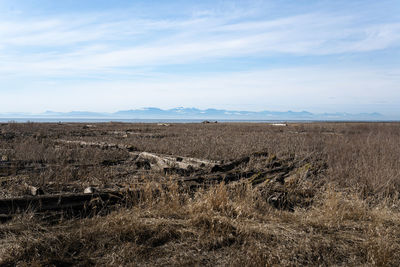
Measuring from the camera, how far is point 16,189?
6.99m

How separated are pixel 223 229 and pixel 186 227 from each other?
0.64 metres

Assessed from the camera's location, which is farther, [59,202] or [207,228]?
[59,202]

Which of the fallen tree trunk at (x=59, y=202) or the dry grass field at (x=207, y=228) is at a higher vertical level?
the fallen tree trunk at (x=59, y=202)

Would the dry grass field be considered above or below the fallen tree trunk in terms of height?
below

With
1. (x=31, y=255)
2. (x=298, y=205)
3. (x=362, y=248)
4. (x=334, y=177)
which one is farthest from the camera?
(x=334, y=177)

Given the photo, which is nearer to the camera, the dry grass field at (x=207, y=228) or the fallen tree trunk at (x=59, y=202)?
the dry grass field at (x=207, y=228)

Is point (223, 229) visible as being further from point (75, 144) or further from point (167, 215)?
point (75, 144)

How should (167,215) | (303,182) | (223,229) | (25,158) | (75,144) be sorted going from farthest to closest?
(75,144) < (25,158) < (303,182) < (167,215) < (223,229)

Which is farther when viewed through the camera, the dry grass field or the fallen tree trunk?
the fallen tree trunk

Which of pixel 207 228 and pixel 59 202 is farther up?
pixel 59 202

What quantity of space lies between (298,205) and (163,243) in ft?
11.3

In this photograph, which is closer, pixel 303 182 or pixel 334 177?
pixel 303 182

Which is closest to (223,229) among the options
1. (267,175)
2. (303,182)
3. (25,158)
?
(303,182)

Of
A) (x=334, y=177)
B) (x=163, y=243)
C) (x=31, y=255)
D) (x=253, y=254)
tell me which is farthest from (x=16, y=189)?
Result: (x=334, y=177)
